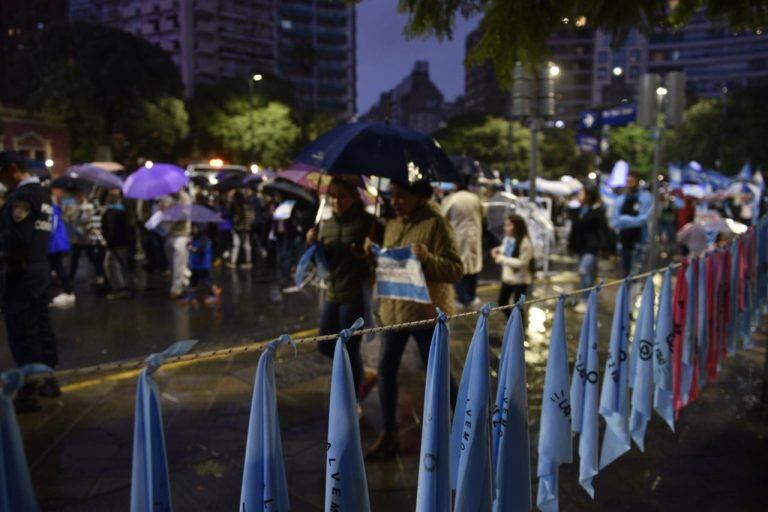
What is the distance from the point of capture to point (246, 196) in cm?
1560

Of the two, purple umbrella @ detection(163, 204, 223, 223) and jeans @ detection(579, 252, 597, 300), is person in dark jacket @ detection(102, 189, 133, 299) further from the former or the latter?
jeans @ detection(579, 252, 597, 300)

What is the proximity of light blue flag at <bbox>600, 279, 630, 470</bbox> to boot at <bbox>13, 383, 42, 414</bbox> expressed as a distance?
13.3 ft

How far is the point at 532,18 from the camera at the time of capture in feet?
13.8

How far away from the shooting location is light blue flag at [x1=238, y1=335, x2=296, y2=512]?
6.87ft

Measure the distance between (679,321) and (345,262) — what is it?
2.21 meters

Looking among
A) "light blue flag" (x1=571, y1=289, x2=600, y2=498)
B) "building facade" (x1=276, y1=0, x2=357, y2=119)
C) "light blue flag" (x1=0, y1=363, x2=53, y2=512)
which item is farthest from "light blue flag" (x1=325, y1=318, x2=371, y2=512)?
"building facade" (x1=276, y1=0, x2=357, y2=119)

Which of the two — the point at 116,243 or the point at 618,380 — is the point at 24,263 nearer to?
the point at 618,380

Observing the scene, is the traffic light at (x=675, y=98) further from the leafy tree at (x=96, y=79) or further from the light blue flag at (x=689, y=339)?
the leafy tree at (x=96, y=79)

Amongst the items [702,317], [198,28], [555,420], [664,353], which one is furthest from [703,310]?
[198,28]

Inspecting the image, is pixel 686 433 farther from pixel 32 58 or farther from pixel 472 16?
pixel 32 58

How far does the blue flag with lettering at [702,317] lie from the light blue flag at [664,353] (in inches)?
20.2

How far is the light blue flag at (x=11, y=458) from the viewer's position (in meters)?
1.61

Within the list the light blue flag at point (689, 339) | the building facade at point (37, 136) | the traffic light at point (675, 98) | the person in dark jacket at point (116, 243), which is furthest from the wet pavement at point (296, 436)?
the building facade at point (37, 136)

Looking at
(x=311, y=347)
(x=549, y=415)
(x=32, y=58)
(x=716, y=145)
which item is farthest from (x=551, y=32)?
(x=32, y=58)
